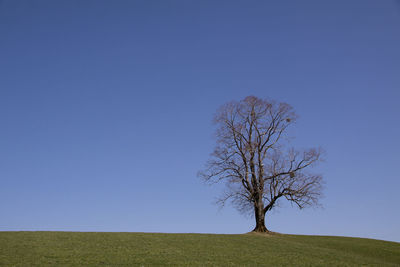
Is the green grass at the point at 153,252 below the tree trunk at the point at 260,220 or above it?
below

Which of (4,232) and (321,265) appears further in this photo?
(4,232)

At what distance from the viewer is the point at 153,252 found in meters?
23.9

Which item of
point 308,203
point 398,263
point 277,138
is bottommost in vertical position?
point 398,263

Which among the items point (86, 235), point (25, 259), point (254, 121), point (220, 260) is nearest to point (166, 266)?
point (220, 260)

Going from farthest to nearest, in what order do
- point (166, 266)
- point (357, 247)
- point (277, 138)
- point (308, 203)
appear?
point (277, 138) < point (308, 203) < point (357, 247) < point (166, 266)

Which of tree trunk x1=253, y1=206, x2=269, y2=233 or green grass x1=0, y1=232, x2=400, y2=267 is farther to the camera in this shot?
tree trunk x1=253, y1=206, x2=269, y2=233

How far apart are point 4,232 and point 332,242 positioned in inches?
1279

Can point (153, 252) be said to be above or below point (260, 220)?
below

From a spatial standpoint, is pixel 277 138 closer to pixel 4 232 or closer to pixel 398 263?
pixel 398 263

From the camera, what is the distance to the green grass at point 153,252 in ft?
68.8

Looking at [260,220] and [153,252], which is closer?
[153,252]

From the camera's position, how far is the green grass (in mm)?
20984

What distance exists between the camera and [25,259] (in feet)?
67.5

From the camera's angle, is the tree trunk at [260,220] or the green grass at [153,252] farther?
the tree trunk at [260,220]
